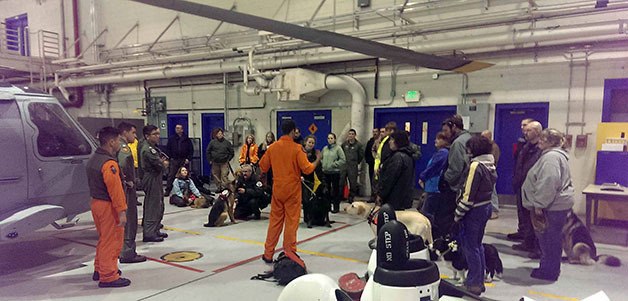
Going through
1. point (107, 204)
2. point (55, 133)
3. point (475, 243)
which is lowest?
point (475, 243)

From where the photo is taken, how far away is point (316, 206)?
6633 mm

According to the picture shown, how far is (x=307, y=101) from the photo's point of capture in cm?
1045

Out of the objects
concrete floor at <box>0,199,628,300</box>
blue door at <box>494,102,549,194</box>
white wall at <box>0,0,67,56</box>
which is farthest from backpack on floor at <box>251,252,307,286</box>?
white wall at <box>0,0,67,56</box>

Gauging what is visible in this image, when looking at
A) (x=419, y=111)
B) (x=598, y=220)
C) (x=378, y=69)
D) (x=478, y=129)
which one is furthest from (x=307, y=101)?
(x=598, y=220)

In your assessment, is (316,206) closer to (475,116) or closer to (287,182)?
(287,182)

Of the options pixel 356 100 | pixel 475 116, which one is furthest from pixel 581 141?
pixel 356 100

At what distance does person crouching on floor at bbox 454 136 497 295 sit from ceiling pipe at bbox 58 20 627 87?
4.65 m

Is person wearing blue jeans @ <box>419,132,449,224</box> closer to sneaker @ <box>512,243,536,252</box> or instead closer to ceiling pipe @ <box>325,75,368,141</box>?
sneaker @ <box>512,243,536,252</box>

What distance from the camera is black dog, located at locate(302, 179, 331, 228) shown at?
6625 mm

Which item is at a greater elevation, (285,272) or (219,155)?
(219,155)

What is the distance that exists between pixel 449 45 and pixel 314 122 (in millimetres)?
4344

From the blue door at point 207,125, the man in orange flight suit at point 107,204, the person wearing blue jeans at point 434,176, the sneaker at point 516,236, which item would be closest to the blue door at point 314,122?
the blue door at point 207,125

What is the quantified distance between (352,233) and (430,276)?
201 inches

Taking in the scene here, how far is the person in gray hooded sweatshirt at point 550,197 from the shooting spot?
3930 mm
